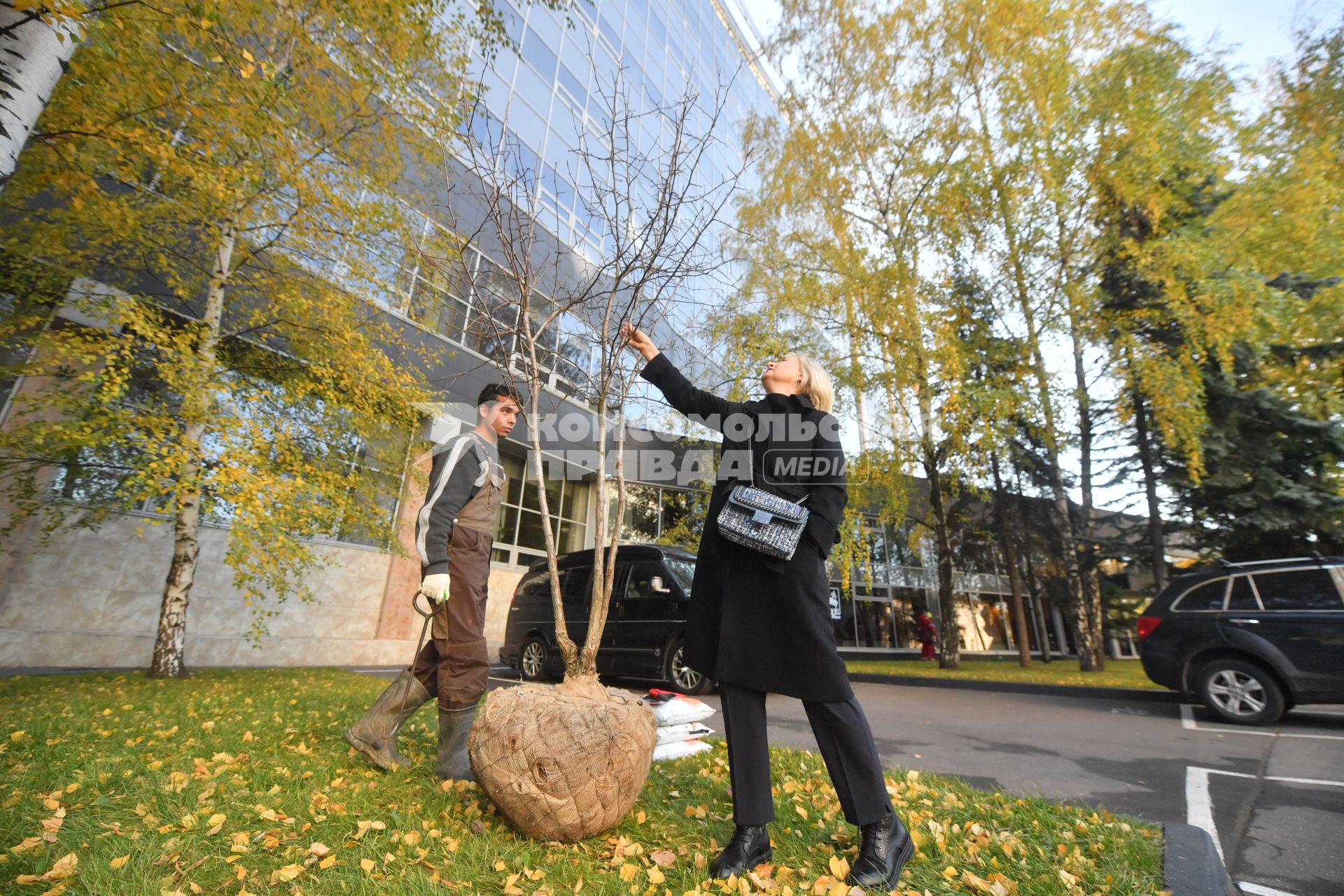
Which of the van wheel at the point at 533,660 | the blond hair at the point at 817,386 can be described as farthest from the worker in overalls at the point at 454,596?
the van wheel at the point at 533,660

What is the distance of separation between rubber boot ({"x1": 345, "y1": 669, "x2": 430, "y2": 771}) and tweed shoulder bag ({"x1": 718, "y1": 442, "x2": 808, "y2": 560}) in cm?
208

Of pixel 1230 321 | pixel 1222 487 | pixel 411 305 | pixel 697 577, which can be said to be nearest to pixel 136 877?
pixel 697 577

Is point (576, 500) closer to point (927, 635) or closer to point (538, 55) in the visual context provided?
point (538, 55)

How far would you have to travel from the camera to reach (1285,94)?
9188 mm

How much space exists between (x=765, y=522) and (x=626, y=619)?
6617 mm

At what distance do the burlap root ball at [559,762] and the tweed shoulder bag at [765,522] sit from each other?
2.79 feet

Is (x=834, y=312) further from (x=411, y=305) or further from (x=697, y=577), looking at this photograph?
(x=697, y=577)

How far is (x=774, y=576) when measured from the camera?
7.46 ft

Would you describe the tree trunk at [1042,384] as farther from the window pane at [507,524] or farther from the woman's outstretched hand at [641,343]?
the window pane at [507,524]

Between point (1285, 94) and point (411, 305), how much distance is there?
1419cm

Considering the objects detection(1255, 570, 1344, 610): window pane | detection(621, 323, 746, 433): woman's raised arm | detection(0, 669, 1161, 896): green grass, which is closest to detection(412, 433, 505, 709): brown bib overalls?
detection(0, 669, 1161, 896): green grass

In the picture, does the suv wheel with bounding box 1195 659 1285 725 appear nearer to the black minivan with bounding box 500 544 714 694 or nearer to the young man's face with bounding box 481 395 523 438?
the black minivan with bounding box 500 544 714 694

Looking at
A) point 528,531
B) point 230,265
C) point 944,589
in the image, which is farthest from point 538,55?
point 944,589

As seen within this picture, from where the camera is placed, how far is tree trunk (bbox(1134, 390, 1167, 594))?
43.6 feet
